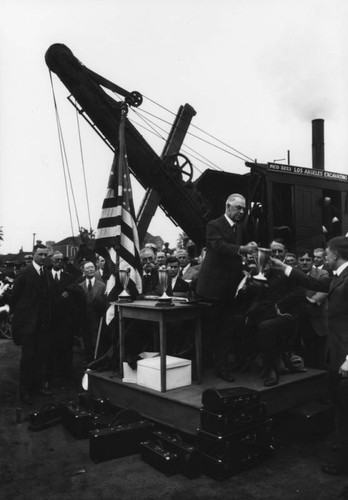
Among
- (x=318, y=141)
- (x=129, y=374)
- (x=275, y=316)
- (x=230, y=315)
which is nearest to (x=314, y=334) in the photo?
(x=275, y=316)

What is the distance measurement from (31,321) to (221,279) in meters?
2.68

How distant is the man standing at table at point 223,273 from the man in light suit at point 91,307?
259 cm

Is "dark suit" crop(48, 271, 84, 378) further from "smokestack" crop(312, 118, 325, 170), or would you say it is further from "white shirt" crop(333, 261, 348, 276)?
"smokestack" crop(312, 118, 325, 170)

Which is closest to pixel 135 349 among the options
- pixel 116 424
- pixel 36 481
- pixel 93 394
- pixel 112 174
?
pixel 93 394

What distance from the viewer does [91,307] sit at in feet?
22.4

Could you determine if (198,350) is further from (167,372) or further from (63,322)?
(63,322)

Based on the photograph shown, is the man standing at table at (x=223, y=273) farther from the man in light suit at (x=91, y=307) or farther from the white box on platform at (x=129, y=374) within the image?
the man in light suit at (x=91, y=307)

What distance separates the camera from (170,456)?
11.4 feet

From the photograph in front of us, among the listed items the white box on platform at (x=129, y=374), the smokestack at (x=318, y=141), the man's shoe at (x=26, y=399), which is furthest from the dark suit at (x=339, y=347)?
the smokestack at (x=318, y=141)

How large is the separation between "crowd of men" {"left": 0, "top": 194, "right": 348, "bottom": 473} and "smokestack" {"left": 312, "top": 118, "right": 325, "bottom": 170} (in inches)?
454

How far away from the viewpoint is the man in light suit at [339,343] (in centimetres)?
339

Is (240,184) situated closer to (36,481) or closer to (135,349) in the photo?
(135,349)

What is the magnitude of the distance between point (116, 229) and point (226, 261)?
2.23 meters

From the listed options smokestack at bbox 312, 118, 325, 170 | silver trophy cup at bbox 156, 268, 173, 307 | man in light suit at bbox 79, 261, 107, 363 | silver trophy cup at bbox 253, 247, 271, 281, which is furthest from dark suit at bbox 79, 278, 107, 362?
smokestack at bbox 312, 118, 325, 170
